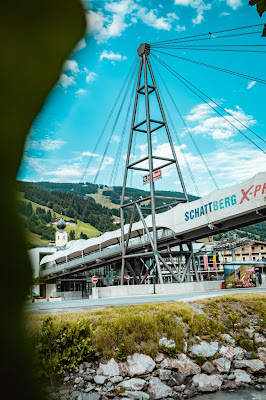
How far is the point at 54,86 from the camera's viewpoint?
453 millimetres

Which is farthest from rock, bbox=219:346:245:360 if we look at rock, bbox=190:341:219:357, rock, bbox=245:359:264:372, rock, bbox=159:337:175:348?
rock, bbox=159:337:175:348

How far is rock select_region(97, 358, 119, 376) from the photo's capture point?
7.90 metres

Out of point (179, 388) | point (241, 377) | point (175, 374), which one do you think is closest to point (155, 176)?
point (241, 377)

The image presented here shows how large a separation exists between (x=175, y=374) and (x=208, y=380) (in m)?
0.77

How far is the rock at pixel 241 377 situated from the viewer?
8586 mm

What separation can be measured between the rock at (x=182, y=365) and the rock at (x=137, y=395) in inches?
46.9

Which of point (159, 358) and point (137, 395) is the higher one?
point (159, 358)

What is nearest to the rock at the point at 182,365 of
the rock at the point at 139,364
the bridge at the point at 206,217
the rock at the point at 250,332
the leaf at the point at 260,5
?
the rock at the point at 139,364

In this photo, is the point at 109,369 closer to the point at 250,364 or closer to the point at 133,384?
the point at 133,384

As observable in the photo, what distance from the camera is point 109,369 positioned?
26.3 feet

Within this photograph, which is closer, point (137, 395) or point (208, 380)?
point (137, 395)

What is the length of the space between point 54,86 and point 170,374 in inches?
354

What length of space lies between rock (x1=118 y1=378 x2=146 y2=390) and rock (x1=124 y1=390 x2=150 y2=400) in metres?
0.19

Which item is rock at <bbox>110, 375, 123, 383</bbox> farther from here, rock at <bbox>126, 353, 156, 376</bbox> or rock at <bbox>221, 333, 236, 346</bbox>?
rock at <bbox>221, 333, 236, 346</bbox>
